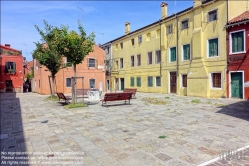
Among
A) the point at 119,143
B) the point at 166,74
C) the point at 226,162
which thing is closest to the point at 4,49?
the point at 166,74

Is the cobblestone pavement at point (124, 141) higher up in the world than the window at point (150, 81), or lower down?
lower down

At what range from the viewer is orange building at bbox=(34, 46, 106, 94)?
2255cm

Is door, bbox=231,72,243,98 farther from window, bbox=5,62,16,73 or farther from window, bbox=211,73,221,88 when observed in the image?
window, bbox=5,62,16,73

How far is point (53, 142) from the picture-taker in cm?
483

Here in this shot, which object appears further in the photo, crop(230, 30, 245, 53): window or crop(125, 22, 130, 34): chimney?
crop(125, 22, 130, 34): chimney

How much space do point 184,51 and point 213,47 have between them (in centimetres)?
313

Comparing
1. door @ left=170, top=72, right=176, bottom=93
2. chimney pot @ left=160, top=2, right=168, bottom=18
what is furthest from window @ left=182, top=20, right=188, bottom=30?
door @ left=170, top=72, right=176, bottom=93

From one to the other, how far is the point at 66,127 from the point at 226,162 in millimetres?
4850

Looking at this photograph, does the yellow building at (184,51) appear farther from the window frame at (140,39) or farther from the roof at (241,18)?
the roof at (241,18)

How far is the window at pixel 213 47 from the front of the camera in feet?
51.6

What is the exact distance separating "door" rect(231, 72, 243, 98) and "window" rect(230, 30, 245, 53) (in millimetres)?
1851

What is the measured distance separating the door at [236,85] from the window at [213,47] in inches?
94.5

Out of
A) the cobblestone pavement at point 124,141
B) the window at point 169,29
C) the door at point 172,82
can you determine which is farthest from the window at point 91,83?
the cobblestone pavement at point 124,141

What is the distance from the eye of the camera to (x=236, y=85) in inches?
572
